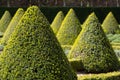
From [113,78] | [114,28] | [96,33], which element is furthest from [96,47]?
[114,28]

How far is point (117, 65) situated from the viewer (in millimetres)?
10562

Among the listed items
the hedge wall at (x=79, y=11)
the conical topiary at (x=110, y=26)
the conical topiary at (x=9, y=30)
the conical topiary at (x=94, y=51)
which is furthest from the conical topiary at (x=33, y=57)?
the hedge wall at (x=79, y=11)

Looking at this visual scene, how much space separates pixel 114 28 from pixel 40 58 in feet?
54.6

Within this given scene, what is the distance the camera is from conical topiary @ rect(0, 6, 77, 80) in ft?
23.5

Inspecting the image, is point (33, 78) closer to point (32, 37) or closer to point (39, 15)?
point (32, 37)

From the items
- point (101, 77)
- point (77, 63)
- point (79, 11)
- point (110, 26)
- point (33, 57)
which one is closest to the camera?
point (33, 57)

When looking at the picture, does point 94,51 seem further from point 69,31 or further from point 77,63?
point 69,31

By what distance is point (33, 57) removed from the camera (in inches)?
284

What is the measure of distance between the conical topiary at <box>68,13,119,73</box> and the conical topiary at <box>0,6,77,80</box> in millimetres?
3134

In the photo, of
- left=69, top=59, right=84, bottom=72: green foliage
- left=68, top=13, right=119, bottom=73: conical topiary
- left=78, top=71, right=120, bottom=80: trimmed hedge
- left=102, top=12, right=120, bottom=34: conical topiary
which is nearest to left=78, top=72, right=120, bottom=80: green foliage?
left=78, top=71, right=120, bottom=80: trimmed hedge

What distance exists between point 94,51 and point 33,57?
12.5 feet

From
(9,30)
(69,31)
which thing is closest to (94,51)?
(69,31)

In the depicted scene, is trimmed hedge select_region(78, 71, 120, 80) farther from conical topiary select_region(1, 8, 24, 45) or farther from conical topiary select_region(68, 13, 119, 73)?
conical topiary select_region(1, 8, 24, 45)

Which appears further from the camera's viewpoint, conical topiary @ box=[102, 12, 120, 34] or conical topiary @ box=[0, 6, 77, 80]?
conical topiary @ box=[102, 12, 120, 34]
